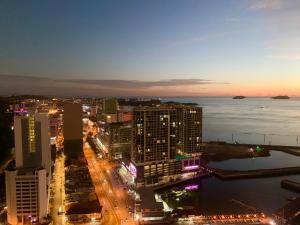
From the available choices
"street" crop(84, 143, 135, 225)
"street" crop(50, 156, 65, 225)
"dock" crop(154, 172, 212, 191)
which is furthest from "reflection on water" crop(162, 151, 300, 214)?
"street" crop(50, 156, 65, 225)

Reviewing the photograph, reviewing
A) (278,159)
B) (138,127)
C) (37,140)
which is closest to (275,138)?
(278,159)

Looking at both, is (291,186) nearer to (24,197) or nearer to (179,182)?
(179,182)

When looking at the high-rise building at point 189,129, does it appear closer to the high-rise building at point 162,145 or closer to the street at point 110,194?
the high-rise building at point 162,145

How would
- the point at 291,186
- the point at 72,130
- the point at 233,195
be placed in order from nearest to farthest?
the point at 233,195 → the point at 291,186 → the point at 72,130

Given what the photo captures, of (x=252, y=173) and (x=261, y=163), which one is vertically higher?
(x=252, y=173)

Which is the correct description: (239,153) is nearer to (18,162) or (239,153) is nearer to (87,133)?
(87,133)

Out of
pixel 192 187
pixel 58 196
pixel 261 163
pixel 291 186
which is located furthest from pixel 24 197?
pixel 261 163
